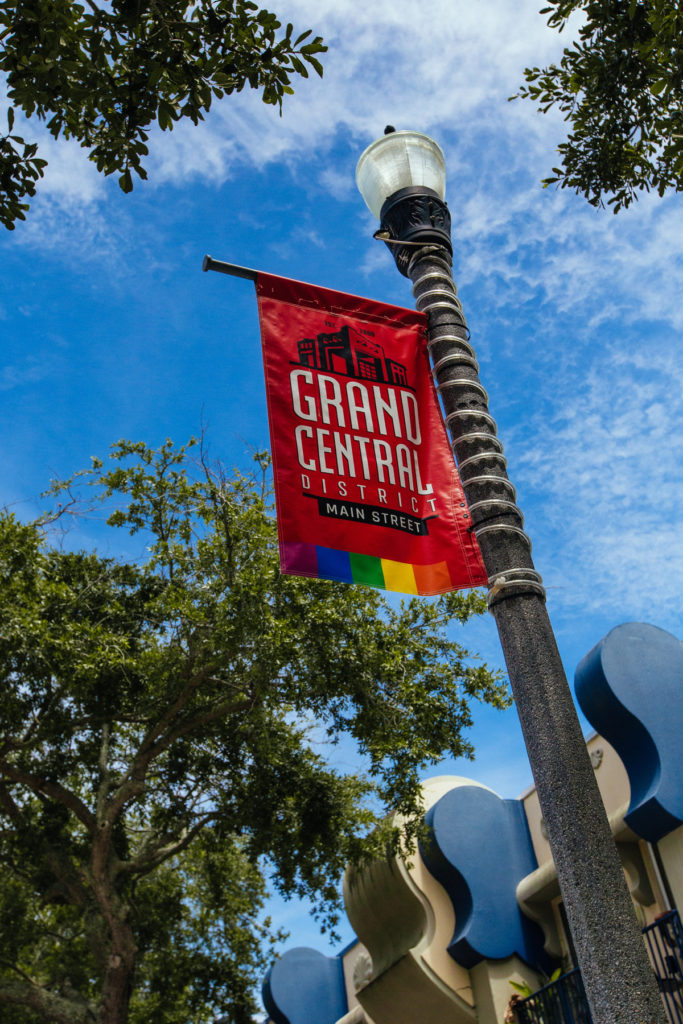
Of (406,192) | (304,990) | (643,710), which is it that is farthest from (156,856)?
(406,192)

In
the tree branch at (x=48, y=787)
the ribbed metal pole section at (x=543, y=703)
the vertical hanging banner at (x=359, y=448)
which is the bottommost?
the ribbed metal pole section at (x=543, y=703)

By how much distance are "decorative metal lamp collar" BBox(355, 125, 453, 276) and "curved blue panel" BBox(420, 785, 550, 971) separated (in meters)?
11.6

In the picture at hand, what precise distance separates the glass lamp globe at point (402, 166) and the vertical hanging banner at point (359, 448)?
83 cm

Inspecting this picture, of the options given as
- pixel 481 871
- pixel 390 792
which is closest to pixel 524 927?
pixel 481 871

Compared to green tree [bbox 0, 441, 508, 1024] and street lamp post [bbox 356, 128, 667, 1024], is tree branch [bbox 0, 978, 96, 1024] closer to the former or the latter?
green tree [bbox 0, 441, 508, 1024]

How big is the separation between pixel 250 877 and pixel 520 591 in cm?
1646

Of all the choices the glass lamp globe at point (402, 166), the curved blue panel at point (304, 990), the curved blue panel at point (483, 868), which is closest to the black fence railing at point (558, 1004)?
the curved blue panel at point (483, 868)

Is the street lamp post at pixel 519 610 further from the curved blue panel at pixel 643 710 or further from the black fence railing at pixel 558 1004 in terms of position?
the black fence railing at pixel 558 1004

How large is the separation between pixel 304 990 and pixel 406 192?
19011mm

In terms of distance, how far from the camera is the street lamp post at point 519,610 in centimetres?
341

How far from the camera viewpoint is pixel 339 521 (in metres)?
5.15

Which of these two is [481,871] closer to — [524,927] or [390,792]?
[524,927]

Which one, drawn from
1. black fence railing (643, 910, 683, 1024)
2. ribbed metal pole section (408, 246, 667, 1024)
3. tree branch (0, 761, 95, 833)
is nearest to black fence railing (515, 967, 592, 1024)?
black fence railing (643, 910, 683, 1024)

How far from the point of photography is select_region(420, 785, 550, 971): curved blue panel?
14.2 metres
